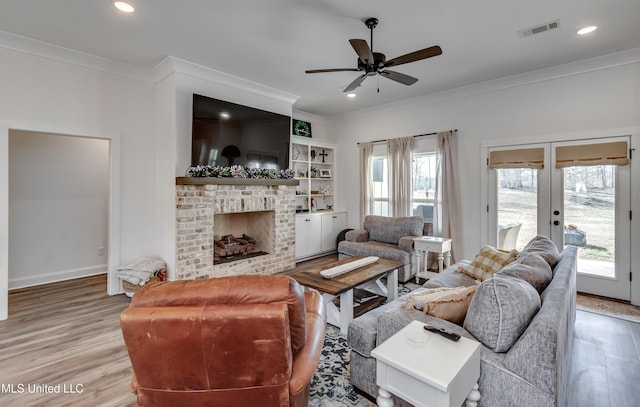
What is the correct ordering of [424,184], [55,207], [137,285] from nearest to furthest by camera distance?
[137,285]
[55,207]
[424,184]

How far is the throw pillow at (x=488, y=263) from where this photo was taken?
2.88 m

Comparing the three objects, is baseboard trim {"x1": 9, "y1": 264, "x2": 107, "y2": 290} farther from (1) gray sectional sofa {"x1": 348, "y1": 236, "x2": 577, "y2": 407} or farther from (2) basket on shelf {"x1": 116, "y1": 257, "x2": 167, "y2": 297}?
(1) gray sectional sofa {"x1": 348, "y1": 236, "x2": 577, "y2": 407}

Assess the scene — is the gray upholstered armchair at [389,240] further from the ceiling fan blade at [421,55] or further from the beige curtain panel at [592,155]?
the ceiling fan blade at [421,55]

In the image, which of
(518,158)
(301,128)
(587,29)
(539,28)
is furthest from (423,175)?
(587,29)

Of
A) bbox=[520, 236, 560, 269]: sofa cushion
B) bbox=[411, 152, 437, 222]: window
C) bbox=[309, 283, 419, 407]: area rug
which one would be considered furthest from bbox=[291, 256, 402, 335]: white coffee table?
bbox=[411, 152, 437, 222]: window

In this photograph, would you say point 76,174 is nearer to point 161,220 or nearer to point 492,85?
point 161,220

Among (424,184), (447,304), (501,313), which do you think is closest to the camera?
(501,313)

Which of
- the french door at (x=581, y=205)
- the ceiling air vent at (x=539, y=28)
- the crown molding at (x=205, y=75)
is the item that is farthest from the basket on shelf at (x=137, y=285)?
the ceiling air vent at (x=539, y=28)

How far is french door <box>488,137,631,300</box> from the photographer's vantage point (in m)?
3.60

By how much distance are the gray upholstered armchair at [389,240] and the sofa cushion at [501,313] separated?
102 inches

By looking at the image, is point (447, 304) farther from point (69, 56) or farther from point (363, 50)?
point (69, 56)

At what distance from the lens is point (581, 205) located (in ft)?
12.6

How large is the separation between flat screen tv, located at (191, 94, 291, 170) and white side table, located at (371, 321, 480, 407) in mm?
3360

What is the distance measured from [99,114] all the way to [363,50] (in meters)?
3.31
